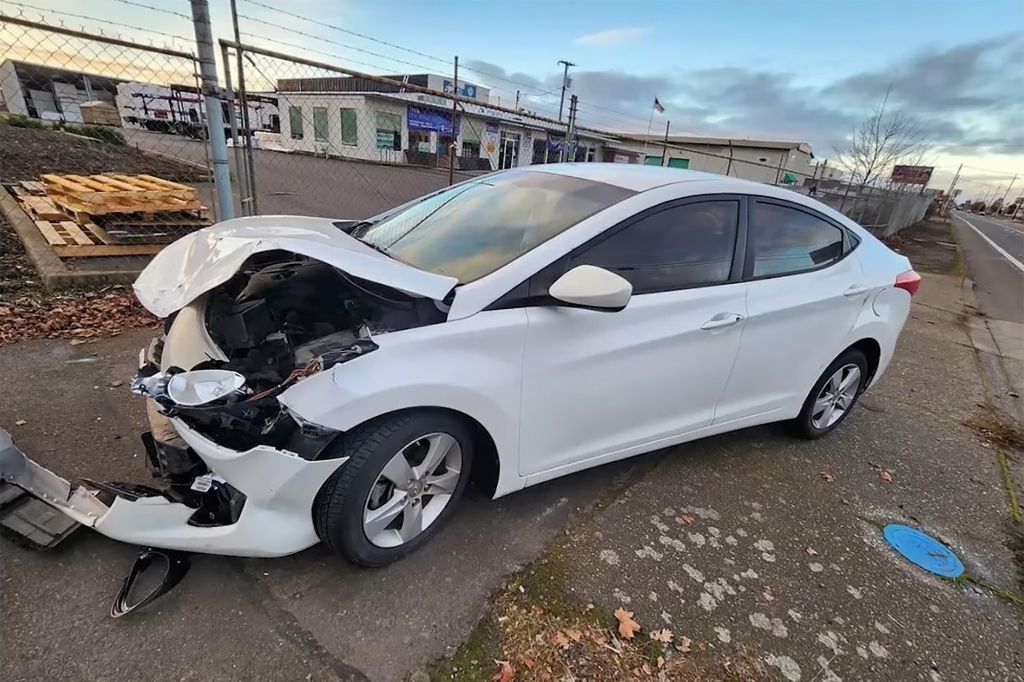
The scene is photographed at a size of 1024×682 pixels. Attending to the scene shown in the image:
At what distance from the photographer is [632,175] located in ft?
9.15

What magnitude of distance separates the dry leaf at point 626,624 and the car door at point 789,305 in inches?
49.2

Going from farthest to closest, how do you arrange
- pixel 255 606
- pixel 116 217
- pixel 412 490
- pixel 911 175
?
pixel 911 175 → pixel 116 217 → pixel 412 490 → pixel 255 606

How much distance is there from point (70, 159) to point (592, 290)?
13.5m

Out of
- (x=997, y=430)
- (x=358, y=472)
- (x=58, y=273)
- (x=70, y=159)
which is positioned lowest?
(x=997, y=430)

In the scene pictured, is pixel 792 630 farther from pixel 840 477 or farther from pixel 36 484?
pixel 36 484

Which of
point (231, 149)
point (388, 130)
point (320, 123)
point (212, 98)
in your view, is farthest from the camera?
point (388, 130)

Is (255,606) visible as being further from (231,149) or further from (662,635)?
(231,149)

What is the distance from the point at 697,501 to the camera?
2863 mm

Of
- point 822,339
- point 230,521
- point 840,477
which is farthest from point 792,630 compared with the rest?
point 230,521

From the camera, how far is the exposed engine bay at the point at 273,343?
1786 mm

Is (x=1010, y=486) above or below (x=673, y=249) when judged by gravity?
below

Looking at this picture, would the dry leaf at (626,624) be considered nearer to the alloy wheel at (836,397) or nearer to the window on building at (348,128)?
the alloy wheel at (836,397)

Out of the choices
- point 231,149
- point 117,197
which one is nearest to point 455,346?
Result: point 117,197

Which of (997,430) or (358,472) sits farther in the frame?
(997,430)
